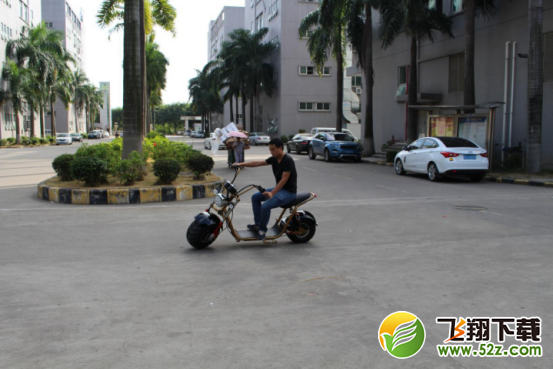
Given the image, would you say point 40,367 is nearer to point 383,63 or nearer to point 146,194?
point 146,194

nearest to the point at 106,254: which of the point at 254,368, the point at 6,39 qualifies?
the point at 254,368

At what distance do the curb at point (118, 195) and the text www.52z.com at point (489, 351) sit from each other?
833cm

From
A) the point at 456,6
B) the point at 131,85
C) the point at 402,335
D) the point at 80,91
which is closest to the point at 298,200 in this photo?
the point at 402,335

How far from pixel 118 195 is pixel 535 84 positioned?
14311mm

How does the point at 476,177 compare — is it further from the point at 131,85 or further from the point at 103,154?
the point at 103,154

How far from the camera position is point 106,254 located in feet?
23.5

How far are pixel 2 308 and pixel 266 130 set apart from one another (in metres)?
60.2

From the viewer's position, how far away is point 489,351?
397 cm

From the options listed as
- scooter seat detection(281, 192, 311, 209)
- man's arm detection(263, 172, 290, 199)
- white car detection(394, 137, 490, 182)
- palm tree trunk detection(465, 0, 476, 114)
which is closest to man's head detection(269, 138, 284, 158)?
man's arm detection(263, 172, 290, 199)

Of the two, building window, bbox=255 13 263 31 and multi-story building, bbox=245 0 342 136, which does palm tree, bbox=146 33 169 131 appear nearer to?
multi-story building, bbox=245 0 342 136

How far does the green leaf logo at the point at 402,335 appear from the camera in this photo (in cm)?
396

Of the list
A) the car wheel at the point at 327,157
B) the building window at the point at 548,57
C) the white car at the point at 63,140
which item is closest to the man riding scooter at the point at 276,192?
the building window at the point at 548,57

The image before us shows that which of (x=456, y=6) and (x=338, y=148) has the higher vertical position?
(x=456, y=6)

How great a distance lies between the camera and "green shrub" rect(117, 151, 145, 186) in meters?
12.8
